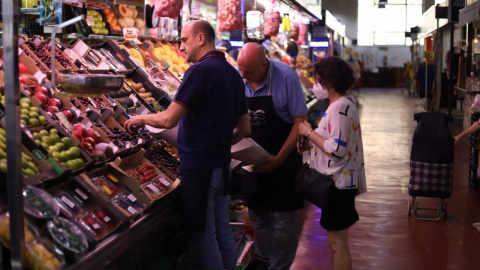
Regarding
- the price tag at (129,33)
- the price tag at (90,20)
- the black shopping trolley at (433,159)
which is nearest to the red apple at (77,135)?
the price tag at (90,20)

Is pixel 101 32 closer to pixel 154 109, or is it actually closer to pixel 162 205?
pixel 154 109

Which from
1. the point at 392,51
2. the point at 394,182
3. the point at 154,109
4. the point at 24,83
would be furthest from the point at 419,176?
the point at 392,51

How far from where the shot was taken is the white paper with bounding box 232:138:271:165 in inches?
181

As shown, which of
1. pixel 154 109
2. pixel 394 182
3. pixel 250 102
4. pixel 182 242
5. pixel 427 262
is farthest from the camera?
pixel 394 182

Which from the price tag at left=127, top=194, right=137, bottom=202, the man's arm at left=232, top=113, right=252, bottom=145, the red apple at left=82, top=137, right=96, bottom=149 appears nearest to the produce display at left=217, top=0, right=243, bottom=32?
the man's arm at left=232, top=113, right=252, bottom=145

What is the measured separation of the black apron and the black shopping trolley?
2781 mm

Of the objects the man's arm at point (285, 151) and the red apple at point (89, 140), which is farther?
the man's arm at point (285, 151)

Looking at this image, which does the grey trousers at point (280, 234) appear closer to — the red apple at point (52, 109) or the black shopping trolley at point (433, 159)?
the red apple at point (52, 109)

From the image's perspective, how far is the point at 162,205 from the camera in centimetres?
414

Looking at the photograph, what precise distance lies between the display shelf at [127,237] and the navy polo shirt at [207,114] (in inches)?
11.3

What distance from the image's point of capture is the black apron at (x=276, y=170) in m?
5.00

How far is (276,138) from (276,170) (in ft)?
0.73

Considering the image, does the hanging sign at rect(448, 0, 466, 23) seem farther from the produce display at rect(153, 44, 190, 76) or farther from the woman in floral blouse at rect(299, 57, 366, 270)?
the woman in floral blouse at rect(299, 57, 366, 270)

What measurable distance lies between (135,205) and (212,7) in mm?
7957
